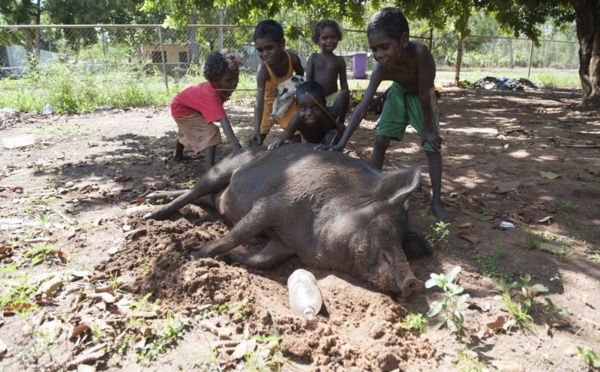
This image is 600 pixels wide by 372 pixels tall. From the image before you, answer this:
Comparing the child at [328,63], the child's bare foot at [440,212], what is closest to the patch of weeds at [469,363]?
A: the child's bare foot at [440,212]

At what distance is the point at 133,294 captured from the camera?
288 cm

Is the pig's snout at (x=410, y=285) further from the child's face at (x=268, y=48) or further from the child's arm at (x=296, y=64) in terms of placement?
the child's arm at (x=296, y=64)

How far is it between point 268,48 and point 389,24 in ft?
5.70

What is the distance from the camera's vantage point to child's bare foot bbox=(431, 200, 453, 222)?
12.9ft

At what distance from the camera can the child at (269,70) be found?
15.9ft

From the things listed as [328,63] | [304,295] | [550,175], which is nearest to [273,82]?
[328,63]

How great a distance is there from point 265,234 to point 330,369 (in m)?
1.54

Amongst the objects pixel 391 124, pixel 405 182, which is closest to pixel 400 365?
pixel 405 182

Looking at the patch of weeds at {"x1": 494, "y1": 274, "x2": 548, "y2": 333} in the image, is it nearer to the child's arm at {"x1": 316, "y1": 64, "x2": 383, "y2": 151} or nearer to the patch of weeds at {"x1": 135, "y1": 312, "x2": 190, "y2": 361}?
the child's arm at {"x1": 316, "y1": 64, "x2": 383, "y2": 151}

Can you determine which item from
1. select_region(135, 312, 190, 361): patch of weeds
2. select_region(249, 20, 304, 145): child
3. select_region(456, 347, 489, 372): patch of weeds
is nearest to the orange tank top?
select_region(249, 20, 304, 145): child

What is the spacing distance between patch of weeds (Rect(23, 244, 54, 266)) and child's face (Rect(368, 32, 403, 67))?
10.0 ft

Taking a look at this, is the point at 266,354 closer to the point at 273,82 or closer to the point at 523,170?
the point at 273,82

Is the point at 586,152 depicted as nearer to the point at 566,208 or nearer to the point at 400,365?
the point at 566,208

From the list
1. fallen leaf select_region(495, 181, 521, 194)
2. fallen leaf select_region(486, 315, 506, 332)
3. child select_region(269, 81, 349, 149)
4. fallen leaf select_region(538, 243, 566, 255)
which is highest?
child select_region(269, 81, 349, 149)
